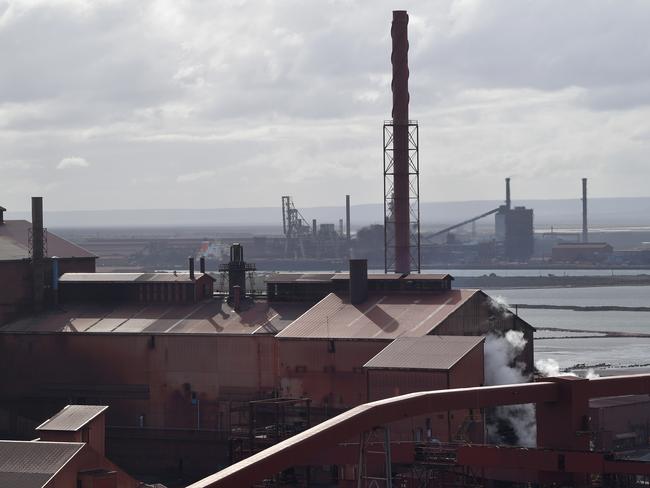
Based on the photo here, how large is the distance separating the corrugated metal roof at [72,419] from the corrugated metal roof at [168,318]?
1084 cm

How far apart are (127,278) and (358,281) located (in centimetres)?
1247

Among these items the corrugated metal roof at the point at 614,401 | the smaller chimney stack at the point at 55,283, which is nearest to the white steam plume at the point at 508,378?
the corrugated metal roof at the point at 614,401

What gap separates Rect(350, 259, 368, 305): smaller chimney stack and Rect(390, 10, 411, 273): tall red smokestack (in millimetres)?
15791

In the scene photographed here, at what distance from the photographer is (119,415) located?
56281 mm

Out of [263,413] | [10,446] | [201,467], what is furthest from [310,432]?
[201,467]

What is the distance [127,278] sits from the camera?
62.6 meters

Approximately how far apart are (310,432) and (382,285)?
37704 mm

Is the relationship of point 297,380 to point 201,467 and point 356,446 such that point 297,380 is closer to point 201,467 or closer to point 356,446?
point 201,467

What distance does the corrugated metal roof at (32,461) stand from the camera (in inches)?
1527

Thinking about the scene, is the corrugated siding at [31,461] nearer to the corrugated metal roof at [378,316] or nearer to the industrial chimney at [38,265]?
the corrugated metal roof at [378,316]

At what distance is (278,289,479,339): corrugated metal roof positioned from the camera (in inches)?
2012

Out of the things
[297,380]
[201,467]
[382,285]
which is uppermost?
[382,285]

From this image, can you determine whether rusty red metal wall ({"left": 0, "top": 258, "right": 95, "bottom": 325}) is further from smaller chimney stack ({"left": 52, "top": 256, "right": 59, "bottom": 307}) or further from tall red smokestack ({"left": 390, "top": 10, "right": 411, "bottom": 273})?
tall red smokestack ({"left": 390, "top": 10, "right": 411, "bottom": 273})

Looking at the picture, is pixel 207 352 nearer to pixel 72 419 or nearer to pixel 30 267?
pixel 72 419
